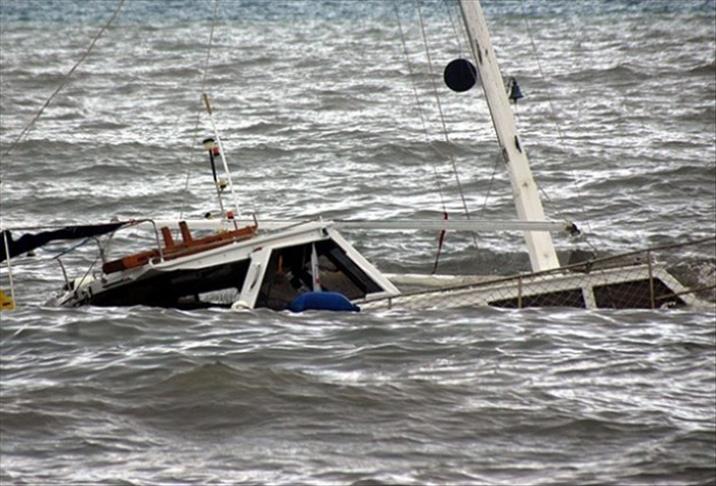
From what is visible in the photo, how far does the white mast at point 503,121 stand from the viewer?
20.8m

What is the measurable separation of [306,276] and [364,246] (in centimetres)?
637

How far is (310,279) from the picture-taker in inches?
771

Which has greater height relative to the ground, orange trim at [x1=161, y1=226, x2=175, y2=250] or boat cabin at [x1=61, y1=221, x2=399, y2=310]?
orange trim at [x1=161, y1=226, x2=175, y2=250]

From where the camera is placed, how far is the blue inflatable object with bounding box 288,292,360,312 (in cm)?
1894

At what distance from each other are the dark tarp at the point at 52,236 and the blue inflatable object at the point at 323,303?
209 cm

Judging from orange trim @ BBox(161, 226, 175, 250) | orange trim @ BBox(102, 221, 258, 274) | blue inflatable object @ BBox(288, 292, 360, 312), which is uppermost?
orange trim @ BBox(161, 226, 175, 250)

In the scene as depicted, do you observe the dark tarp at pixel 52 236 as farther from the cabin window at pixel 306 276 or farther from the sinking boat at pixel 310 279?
the cabin window at pixel 306 276

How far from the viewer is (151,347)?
17406 mm

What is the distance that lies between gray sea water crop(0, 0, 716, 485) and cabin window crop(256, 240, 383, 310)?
962mm

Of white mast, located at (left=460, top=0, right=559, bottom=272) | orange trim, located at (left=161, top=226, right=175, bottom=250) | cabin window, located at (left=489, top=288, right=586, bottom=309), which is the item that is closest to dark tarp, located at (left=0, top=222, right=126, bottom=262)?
orange trim, located at (left=161, top=226, right=175, bottom=250)

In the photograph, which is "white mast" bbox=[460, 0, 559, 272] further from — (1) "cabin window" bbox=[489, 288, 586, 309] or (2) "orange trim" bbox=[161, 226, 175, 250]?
(2) "orange trim" bbox=[161, 226, 175, 250]

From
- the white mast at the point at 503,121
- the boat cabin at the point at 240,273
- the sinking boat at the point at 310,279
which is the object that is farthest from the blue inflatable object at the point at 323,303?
the white mast at the point at 503,121

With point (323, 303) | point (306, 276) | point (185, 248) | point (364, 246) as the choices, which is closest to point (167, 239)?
point (185, 248)

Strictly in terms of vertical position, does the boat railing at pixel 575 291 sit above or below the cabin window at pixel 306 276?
below
